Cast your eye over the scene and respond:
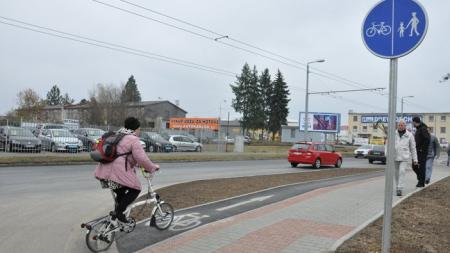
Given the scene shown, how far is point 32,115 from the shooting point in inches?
2896

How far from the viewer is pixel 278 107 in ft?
251

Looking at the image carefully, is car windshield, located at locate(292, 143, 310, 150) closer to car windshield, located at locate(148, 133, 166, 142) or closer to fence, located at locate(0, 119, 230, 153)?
fence, located at locate(0, 119, 230, 153)

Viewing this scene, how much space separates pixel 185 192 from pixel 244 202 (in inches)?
75.8

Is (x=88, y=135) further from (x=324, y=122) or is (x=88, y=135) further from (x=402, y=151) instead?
(x=324, y=122)

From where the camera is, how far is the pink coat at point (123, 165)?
5.45m

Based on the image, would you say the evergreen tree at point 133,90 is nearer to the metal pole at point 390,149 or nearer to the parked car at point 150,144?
the parked car at point 150,144

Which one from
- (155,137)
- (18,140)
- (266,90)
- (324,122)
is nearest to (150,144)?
(155,137)

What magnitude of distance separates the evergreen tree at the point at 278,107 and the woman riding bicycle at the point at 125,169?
71.4 m

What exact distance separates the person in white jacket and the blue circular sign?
650cm

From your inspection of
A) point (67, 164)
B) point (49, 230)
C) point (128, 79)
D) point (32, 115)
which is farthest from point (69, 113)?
point (49, 230)

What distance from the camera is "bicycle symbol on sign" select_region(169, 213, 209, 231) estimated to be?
6910 mm

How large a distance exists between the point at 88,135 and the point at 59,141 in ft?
10.5

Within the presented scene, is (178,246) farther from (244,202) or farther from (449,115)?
(449,115)

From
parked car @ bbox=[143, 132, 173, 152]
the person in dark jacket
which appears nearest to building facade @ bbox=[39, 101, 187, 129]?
parked car @ bbox=[143, 132, 173, 152]
